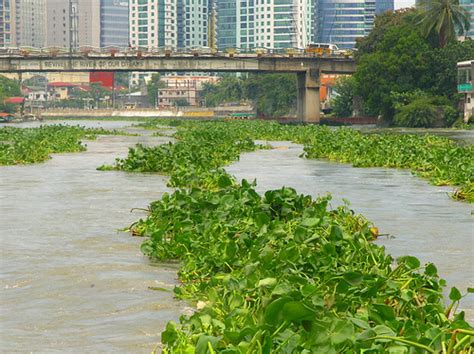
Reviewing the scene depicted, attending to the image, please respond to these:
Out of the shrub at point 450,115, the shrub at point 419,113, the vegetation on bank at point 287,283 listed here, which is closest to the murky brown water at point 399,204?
the vegetation on bank at point 287,283

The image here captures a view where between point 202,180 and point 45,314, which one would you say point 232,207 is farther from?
point 202,180

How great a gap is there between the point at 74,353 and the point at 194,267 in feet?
11.0

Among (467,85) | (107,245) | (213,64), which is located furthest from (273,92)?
(107,245)

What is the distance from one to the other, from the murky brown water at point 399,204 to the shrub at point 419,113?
47.3m

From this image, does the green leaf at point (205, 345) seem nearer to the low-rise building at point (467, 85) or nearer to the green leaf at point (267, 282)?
the green leaf at point (267, 282)

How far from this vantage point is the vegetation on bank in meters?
7.39

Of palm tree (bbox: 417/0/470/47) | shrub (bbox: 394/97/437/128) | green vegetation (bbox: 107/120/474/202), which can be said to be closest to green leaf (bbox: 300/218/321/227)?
green vegetation (bbox: 107/120/474/202)

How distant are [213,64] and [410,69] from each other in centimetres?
2220

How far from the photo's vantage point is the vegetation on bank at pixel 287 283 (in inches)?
291

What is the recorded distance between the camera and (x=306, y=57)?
10431 cm

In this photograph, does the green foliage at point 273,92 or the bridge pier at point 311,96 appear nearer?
the bridge pier at point 311,96

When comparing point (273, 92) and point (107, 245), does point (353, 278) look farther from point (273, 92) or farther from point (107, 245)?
point (273, 92)

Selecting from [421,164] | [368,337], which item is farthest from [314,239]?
[421,164]

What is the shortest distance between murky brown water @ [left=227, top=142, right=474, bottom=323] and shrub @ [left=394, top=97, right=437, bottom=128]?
1863 inches
